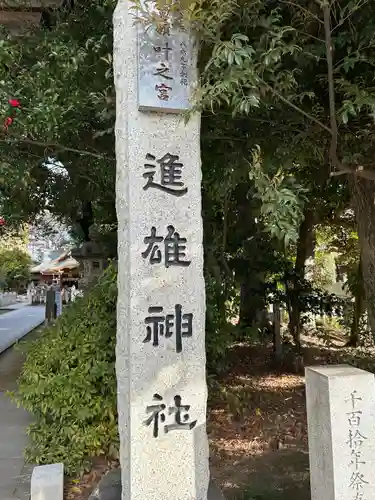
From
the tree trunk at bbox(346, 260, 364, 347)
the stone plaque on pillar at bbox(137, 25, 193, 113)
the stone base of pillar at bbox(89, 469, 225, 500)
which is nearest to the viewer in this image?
the stone plaque on pillar at bbox(137, 25, 193, 113)

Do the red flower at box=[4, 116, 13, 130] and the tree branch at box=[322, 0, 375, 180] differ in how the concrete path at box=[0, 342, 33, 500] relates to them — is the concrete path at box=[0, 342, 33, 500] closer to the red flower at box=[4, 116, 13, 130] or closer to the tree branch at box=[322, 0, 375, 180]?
the red flower at box=[4, 116, 13, 130]

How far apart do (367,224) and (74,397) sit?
3.52 metres

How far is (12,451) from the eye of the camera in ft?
16.0

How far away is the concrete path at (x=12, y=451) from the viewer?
397cm

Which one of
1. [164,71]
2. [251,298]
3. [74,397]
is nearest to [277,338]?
[251,298]

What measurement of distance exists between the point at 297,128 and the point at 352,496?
3089 mm

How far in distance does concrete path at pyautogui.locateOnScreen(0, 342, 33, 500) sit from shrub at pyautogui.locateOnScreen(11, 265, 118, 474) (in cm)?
18

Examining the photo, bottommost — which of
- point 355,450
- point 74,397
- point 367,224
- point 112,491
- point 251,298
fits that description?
point 112,491

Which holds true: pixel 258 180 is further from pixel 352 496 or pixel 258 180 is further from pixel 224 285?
pixel 224 285

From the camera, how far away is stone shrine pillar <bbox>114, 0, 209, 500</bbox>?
296cm

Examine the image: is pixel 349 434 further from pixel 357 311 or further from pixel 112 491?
pixel 357 311

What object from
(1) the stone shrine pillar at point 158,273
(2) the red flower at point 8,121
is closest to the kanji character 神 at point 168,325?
(1) the stone shrine pillar at point 158,273

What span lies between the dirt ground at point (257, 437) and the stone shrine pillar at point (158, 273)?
1215 millimetres

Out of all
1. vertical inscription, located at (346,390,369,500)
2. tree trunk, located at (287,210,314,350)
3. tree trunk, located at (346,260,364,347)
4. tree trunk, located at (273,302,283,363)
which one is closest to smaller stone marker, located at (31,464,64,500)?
vertical inscription, located at (346,390,369,500)
